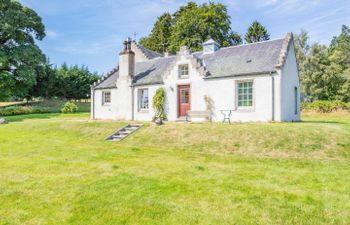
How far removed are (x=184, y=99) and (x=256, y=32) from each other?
107ft

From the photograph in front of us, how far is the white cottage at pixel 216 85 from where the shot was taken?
16.2 m

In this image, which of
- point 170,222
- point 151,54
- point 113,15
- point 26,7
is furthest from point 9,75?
point 170,222

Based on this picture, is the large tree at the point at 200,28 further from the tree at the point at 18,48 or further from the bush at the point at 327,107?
the tree at the point at 18,48

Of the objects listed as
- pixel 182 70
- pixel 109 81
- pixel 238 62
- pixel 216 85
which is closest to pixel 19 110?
pixel 109 81

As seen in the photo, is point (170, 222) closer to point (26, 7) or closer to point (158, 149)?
point (158, 149)

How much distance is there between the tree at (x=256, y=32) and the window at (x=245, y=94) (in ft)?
106

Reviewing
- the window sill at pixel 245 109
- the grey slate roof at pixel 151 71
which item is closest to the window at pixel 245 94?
the window sill at pixel 245 109

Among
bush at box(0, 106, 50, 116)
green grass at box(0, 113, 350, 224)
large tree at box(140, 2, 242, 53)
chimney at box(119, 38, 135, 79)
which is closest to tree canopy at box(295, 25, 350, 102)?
large tree at box(140, 2, 242, 53)

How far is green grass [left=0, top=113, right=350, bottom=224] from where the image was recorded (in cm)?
477

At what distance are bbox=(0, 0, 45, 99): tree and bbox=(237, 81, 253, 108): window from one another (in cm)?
2780

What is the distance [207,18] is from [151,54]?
14.7m

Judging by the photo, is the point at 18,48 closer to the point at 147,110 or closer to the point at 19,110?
the point at 19,110

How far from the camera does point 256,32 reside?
45562 mm

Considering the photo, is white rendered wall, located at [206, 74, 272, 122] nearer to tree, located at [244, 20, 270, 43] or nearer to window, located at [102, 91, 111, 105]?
window, located at [102, 91, 111, 105]
